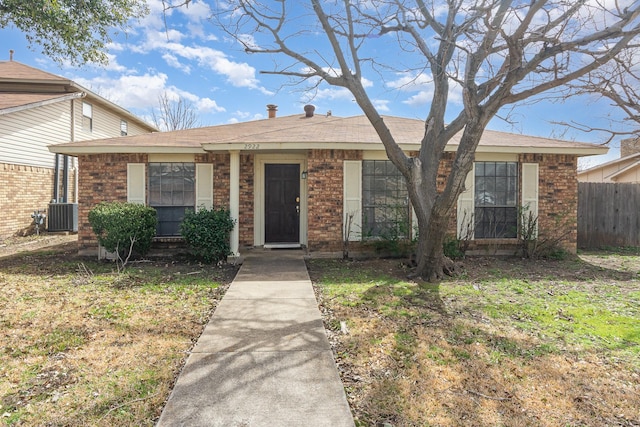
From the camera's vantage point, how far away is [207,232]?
24.7 feet

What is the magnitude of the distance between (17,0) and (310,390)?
8.78m

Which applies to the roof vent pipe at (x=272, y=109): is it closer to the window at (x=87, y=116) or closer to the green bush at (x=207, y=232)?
the green bush at (x=207, y=232)

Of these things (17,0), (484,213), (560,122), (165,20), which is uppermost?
(17,0)

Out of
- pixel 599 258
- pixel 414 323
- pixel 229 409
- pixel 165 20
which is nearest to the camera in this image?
pixel 229 409

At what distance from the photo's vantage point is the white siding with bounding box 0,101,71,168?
11.3m

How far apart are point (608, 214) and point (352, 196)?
7.80m

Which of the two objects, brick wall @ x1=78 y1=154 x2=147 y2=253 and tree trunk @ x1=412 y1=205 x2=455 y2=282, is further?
brick wall @ x1=78 y1=154 x2=147 y2=253

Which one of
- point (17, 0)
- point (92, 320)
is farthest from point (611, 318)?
point (17, 0)

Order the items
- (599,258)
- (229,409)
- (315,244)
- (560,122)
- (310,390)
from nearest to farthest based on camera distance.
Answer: (229,409) < (310,390) < (560,122) < (315,244) < (599,258)

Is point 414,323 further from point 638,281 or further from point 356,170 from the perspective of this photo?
point 638,281

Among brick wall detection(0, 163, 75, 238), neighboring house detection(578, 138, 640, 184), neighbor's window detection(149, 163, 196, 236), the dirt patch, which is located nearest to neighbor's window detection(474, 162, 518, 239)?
neighbor's window detection(149, 163, 196, 236)

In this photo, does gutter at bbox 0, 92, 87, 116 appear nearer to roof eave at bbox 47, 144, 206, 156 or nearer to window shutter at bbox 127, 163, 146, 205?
roof eave at bbox 47, 144, 206, 156

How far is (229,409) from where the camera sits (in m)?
2.71

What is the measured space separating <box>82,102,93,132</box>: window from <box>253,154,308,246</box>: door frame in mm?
9900
